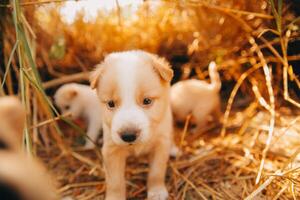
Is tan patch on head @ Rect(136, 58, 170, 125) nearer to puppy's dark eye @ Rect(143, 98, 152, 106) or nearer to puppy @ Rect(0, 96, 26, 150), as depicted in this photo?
puppy's dark eye @ Rect(143, 98, 152, 106)

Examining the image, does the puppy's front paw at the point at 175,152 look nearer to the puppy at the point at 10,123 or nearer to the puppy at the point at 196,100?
the puppy at the point at 196,100

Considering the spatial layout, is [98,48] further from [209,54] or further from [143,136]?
[143,136]

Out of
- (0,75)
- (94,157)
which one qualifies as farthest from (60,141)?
(0,75)

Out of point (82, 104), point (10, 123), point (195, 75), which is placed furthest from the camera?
point (195, 75)

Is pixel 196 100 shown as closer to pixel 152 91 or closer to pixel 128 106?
pixel 152 91

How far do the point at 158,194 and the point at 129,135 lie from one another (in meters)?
0.57

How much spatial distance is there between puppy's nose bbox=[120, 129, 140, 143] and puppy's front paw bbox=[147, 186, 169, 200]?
53 cm

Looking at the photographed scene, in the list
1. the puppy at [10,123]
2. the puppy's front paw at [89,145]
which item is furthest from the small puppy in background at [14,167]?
the puppy's front paw at [89,145]

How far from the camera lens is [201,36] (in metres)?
3.96

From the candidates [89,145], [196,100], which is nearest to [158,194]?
[89,145]

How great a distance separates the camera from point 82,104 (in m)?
3.62

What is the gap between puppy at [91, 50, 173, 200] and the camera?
2.26m

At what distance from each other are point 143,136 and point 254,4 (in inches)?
68.2

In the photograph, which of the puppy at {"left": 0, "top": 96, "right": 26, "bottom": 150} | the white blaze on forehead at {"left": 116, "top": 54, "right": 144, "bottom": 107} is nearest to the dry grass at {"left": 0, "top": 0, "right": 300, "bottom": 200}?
the white blaze on forehead at {"left": 116, "top": 54, "right": 144, "bottom": 107}
